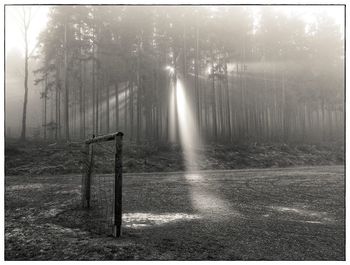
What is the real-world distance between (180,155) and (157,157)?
1.69 m

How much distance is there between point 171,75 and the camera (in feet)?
98.1

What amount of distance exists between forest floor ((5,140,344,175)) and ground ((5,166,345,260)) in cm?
576

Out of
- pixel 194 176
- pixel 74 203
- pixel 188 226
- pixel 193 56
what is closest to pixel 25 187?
pixel 74 203

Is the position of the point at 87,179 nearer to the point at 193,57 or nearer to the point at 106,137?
the point at 106,137

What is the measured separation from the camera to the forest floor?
696 inches

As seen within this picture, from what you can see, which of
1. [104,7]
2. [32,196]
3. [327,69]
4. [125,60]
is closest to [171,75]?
[125,60]

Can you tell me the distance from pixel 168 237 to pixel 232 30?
1029 inches

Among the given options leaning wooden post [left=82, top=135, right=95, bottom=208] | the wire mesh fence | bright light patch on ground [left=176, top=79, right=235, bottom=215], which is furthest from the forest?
leaning wooden post [left=82, top=135, right=95, bottom=208]

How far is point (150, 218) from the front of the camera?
702 centimetres

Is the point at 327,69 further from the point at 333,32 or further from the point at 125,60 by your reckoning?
the point at 125,60

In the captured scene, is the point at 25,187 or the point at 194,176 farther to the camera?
the point at 194,176

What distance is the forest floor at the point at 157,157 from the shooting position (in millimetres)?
17688

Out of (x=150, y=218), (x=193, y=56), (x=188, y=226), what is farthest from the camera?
(x=193, y=56)

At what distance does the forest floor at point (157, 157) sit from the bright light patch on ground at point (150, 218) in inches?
290
